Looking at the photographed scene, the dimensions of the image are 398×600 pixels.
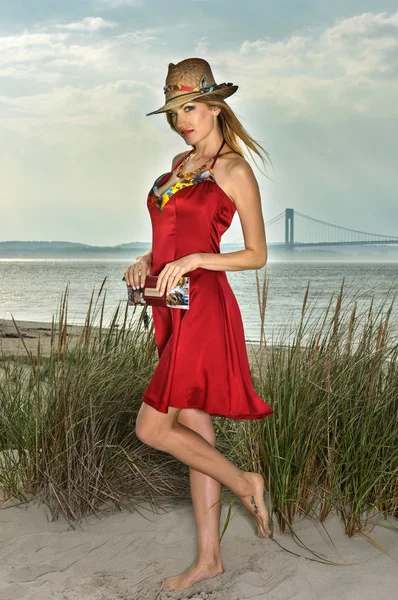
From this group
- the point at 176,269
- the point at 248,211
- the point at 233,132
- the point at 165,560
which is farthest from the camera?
the point at 165,560

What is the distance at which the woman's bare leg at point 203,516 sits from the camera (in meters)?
2.30

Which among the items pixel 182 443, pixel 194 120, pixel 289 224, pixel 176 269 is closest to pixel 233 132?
pixel 194 120

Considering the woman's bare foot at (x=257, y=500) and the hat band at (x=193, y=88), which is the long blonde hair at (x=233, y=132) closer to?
the hat band at (x=193, y=88)

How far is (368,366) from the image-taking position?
9.15 ft

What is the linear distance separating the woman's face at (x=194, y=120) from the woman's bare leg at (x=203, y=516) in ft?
3.03

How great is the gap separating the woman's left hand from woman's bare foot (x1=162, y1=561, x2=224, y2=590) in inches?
37.6

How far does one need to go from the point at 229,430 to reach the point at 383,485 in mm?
795

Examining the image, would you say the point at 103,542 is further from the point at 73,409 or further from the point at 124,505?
the point at 73,409

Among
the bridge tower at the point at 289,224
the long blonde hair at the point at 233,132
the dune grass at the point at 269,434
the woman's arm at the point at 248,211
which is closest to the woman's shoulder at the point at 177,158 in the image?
the long blonde hair at the point at 233,132

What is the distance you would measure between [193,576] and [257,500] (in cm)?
33

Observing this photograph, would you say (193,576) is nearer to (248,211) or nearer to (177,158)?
(248,211)

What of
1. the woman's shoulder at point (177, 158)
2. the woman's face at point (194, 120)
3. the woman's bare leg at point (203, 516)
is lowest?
the woman's bare leg at point (203, 516)

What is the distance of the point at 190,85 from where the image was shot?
90.5 inches

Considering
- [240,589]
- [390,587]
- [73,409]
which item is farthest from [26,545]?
[390,587]
